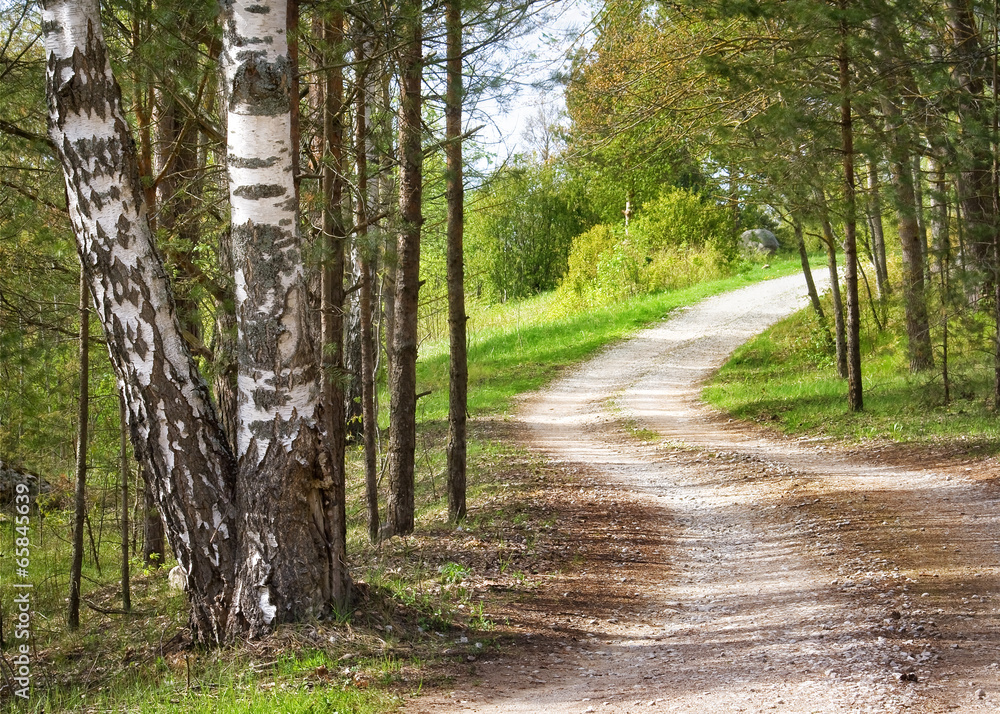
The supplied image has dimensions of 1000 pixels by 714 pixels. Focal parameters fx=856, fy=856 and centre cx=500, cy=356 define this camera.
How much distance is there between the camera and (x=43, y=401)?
9195 millimetres

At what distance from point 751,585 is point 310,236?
415cm

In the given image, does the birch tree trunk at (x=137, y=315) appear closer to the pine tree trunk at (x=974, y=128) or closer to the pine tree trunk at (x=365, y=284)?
the pine tree trunk at (x=365, y=284)

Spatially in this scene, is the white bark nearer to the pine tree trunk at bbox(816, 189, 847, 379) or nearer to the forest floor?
the forest floor

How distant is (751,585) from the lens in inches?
239

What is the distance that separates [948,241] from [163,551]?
32.3 ft

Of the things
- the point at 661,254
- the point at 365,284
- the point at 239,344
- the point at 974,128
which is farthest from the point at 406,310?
the point at 661,254

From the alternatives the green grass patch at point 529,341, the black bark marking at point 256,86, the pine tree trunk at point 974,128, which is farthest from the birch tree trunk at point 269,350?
the green grass patch at point 529,341

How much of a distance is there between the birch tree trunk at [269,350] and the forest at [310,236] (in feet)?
0.04

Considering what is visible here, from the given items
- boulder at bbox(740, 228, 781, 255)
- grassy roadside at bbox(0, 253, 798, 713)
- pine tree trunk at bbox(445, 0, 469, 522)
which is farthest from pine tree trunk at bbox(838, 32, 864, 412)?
boulder at bbox(740, 228, 781, 255)

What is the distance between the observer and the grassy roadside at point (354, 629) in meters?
4.02

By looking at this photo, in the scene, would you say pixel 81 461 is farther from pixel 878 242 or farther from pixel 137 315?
pixel 878 242

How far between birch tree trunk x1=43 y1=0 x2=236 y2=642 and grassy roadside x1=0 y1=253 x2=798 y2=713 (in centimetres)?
51

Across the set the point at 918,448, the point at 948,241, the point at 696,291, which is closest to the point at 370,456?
the point at 918,448

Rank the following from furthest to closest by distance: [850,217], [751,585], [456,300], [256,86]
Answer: [850,217] < [456,300] < [751,585] < [256,86]
